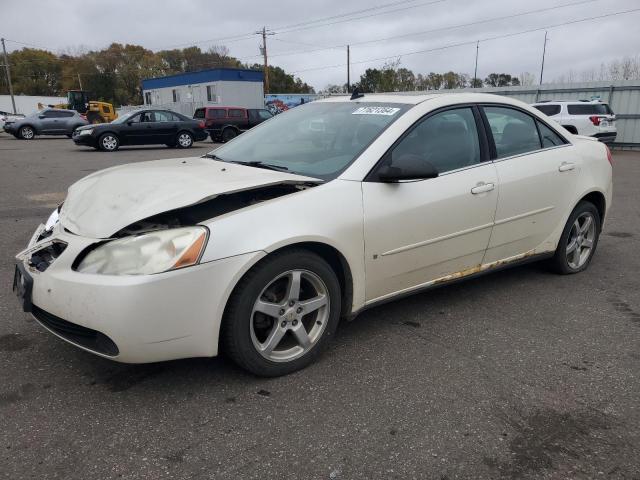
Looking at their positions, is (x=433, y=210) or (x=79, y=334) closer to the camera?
(x=79, y=334)

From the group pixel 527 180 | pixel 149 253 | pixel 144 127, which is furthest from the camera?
pixel 144 127

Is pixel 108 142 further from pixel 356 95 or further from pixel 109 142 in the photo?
pixel 356 95

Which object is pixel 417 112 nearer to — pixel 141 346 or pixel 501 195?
pixel 501 195

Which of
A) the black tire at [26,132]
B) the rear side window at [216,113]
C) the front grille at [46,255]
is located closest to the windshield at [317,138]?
the front grille at [46,255]

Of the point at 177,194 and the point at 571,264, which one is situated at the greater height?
the point at 177,194

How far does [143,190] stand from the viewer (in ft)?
9.45

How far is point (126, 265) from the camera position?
2.49 metres

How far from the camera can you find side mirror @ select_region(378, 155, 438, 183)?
312 cm

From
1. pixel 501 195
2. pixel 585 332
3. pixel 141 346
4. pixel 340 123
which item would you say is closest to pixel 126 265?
pixel 141 346

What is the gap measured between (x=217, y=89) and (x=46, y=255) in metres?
39.7

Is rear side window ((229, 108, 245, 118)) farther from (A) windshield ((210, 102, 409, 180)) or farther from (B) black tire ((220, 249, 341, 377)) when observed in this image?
(B) black tire ((220, 249, 341, 377))

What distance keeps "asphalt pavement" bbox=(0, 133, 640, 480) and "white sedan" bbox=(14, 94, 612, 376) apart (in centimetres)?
30

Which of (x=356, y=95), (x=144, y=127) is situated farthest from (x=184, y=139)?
(x=356, y=95)

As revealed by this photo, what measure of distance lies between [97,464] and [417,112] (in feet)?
8.97
